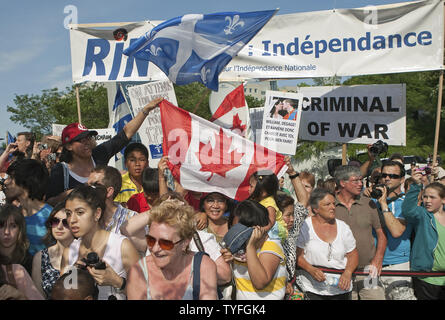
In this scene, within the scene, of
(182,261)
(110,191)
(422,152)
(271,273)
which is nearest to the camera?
(182,261)

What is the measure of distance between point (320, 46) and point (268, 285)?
4.61 m

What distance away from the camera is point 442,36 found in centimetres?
595

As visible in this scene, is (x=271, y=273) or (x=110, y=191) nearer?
(x=271, y=273)

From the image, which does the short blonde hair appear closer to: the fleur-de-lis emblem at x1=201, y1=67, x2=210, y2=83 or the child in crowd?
the child in crowd

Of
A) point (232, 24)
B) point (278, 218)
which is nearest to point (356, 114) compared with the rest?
point (232, 24)

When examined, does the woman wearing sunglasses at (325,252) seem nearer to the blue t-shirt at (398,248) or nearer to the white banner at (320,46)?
the blue t-shirt at (398,248)

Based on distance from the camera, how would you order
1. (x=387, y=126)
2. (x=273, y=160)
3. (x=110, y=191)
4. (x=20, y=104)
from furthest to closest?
1. (x=20, y=104)
2. (x=387, y=126)
3. (x=273, y=160)
4. (x=110, y=191)

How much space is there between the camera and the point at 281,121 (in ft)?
20.0

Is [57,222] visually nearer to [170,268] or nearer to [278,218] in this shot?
[170,268]

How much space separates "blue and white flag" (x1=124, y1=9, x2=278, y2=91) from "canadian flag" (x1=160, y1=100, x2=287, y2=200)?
0.86 meters

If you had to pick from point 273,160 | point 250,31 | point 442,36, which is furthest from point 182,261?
point 442,36

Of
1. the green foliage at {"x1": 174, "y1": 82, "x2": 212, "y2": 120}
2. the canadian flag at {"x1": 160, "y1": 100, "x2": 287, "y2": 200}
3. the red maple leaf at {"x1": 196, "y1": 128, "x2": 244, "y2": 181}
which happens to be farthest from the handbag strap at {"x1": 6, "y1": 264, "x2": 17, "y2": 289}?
the green foliage at {"x1": 174, "y1": 82, "x2": 212, "y2": 120}

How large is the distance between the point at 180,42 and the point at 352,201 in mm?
2759
